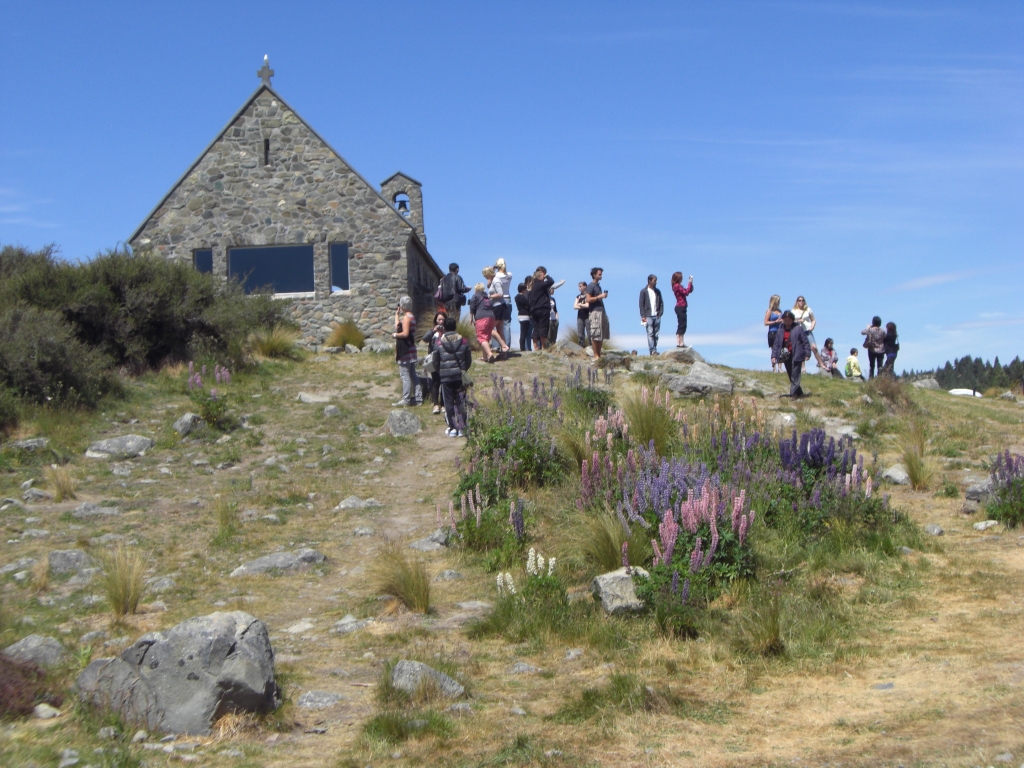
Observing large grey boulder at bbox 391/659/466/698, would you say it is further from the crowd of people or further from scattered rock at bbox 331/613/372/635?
the crowd of people

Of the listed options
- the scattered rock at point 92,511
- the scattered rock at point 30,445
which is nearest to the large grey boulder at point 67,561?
the scattered rock at point 92,511

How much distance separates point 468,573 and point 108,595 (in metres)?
2.93

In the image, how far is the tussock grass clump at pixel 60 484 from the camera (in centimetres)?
1056

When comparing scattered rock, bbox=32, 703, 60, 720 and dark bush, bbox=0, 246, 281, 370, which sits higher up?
dark bush, bbox=0, 246, 281, 370

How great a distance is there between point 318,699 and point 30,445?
8213 millimetres

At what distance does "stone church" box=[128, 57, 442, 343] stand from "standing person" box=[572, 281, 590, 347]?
5.76 m

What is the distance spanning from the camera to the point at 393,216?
24.0 m

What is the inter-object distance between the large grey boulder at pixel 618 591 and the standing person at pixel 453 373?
19.3 feet

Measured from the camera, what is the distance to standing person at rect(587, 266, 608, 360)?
18.0 m

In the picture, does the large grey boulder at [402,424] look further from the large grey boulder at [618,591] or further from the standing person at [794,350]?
the large grey boulder at [618,591]

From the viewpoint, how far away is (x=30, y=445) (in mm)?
11984

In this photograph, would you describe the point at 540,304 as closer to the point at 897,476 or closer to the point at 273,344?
the point at 273,344

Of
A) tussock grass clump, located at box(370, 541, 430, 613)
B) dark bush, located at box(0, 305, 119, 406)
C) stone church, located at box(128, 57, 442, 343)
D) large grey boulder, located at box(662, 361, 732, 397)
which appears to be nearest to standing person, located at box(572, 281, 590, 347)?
large grey boulder, located at box(662, 361, 732, 397)

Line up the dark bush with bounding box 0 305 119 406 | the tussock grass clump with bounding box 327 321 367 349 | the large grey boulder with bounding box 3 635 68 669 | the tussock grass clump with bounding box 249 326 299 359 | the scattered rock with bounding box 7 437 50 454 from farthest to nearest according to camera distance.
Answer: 1. the tussock grass clump with bounding box 327 321 367 349
2. the tussock grass clump with bounding box 249 326 299 359
3. the dark bush with bounding box 0 305 119 406
4. the scattered rock with bounding box 7 437 50 454
5. the large grey boulder with bounding box 3 635 68 669
